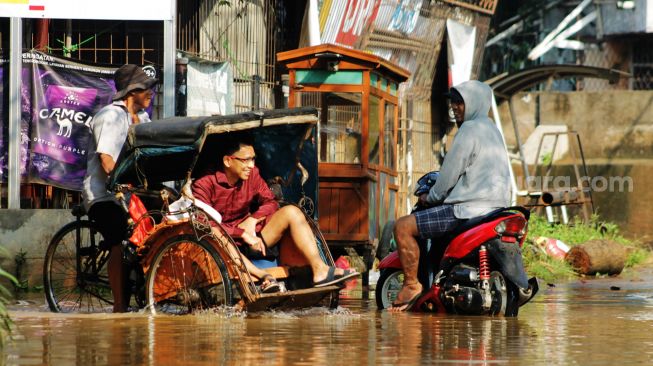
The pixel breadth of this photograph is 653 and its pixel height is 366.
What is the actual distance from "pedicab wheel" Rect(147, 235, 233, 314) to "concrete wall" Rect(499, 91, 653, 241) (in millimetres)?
12588

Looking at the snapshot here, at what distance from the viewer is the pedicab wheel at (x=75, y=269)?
10.9 m

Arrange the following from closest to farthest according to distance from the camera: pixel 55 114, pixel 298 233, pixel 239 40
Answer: pixel 298 233, pixel 55 114, pixel 239 40

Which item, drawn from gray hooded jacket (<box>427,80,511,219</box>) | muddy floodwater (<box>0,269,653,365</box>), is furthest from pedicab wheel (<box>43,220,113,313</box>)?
→ gray hooded jacket (<box>427,80,511,219</box>)

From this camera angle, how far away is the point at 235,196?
10820 millimetres

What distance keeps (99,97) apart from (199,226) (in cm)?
514

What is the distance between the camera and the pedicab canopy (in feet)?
32.9

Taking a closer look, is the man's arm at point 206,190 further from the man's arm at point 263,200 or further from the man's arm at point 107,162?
the man's arm at point 107,162

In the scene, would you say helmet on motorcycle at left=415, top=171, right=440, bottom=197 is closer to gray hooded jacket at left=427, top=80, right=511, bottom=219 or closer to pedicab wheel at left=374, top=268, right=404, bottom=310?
gray hooded jacket at left=427, top=80, right=511, bottom=219

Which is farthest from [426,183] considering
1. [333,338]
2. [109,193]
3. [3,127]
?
[3,127]

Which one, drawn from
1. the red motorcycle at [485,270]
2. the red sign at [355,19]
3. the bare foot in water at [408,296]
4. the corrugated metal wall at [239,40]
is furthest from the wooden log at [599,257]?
the bare foot in water at [408,296]

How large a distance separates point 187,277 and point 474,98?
9.10ft

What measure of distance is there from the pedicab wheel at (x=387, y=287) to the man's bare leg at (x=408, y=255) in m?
0.49

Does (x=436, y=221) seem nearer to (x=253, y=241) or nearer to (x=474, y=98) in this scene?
(x=474, y=98)

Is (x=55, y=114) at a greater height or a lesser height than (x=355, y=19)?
lesser
